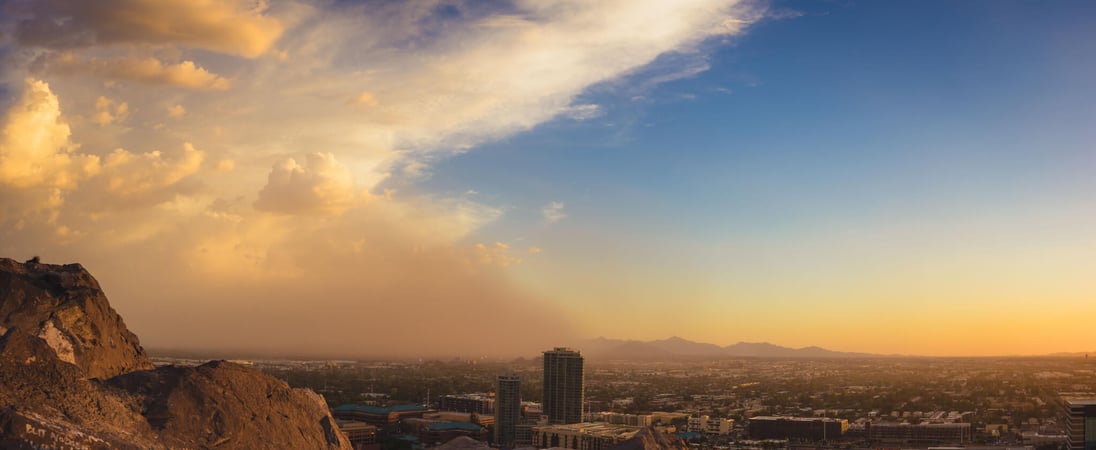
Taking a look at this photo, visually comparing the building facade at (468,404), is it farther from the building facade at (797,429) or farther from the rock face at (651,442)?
the rock face at (651,442)

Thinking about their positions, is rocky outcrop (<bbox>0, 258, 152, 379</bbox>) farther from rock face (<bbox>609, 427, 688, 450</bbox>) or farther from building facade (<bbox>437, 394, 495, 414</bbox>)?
building facade (<bbox>437, 394, 495, 414</bbox>)

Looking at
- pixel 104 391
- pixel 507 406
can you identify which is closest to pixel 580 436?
pixel 507 406

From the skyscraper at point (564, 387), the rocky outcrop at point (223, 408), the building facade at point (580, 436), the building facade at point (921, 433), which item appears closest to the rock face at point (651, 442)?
the rocky outcrop at point (223, 408)

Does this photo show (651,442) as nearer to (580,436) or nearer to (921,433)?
(580,436)

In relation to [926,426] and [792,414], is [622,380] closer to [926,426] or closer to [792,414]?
[792,414]

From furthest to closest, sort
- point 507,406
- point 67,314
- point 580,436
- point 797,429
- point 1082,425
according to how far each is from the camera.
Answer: point 797,429 → point 507,406 → point 580,436 → point 1082,425 → point 67,314

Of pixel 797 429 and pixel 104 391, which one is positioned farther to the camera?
pixel 797 429
